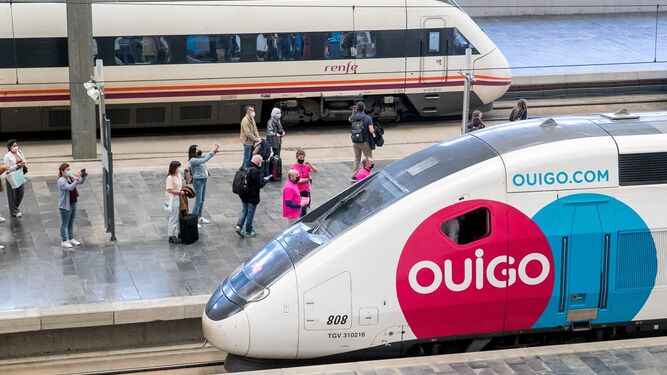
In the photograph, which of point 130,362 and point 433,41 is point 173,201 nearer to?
point 130,362

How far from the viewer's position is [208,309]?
13758 mm

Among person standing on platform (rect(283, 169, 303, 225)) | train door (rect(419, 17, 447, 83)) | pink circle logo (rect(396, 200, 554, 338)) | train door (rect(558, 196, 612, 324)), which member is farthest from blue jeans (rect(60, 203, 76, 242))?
train door (rect(419, 17, 447, 83))

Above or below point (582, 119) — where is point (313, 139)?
below

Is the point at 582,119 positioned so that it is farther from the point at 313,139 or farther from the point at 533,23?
the point at 533,23

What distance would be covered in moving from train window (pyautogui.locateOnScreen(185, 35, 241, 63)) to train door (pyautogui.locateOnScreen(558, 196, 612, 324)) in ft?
48.4

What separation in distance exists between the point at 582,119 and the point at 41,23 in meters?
14.4

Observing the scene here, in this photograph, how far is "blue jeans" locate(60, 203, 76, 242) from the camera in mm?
18372

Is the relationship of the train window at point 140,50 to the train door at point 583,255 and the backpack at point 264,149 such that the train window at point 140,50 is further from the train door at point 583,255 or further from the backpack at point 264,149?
the train door at point 583,255

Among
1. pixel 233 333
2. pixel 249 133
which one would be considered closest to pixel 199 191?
pixel 249 133

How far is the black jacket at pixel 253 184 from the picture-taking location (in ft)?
61.1

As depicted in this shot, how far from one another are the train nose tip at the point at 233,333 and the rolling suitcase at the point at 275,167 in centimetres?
945

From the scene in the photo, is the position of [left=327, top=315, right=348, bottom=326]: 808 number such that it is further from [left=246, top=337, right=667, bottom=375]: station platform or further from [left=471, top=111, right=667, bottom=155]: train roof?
[left=471, top=111, right=667, bottom=155]: train roof

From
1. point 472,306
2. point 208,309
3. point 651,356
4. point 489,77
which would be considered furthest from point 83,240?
point 489,77

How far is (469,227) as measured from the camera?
13.3m
